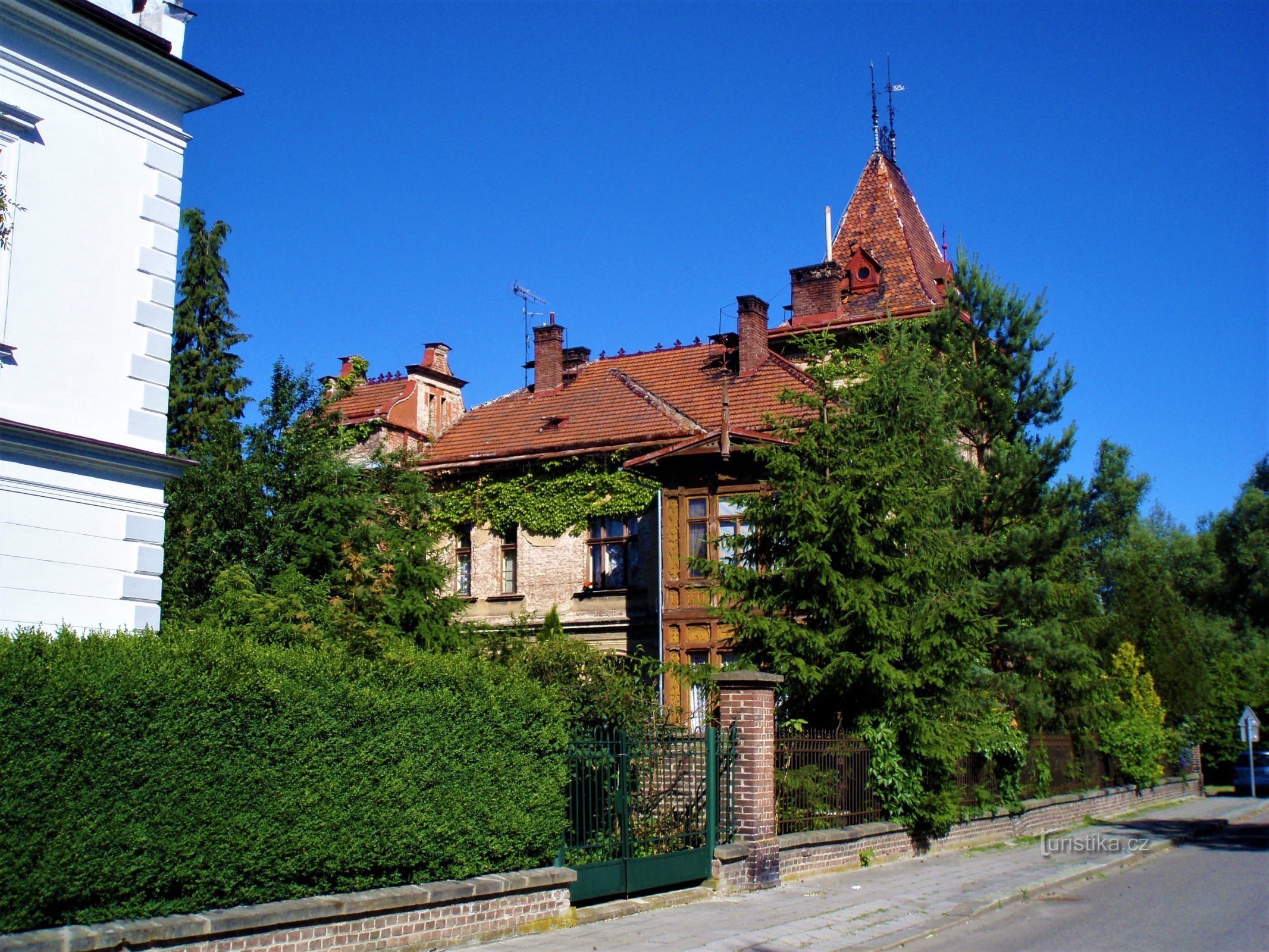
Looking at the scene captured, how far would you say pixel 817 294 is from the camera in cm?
3338

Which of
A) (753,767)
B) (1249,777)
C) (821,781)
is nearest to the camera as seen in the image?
(753,767)

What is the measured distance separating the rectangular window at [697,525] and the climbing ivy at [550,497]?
1.61 m

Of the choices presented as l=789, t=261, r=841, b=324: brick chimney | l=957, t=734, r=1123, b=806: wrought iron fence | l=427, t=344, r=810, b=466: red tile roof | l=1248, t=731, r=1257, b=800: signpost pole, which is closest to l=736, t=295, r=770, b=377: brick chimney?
l=427, t=344, r=810, b=466: red tile roof

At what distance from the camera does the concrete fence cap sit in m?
13.7

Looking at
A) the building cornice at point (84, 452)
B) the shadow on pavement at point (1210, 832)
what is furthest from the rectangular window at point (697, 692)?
the building cornice at point (84, 452)

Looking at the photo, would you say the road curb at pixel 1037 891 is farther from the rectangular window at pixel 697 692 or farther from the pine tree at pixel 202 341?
the pine tree at pixel 202 341

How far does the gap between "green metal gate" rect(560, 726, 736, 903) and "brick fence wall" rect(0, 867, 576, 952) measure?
71 cm

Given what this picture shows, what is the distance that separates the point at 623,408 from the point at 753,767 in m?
17.3

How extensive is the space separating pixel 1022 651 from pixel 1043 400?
21.2 ft

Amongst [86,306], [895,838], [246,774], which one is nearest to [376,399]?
[895,838]

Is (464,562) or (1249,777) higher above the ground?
(464,562)

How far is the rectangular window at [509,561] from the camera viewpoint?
29938 millimetres

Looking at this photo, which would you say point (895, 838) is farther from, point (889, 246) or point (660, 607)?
point (889, 246)

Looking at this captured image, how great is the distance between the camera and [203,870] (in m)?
8.11
